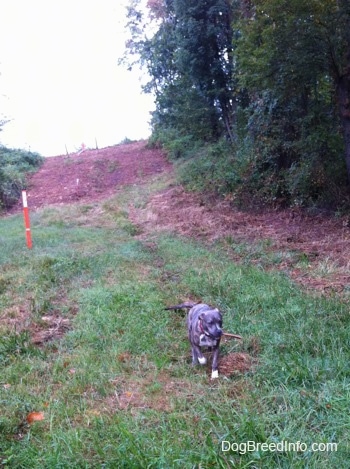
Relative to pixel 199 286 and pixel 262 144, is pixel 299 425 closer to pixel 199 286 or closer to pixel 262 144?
pixel 199 286

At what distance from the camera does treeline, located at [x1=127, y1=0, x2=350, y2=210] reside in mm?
8453

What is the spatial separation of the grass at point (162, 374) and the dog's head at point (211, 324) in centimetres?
36

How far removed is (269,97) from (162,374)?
9612 millimetres

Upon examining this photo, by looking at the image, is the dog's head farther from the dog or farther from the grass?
the grass

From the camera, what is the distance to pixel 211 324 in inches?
149

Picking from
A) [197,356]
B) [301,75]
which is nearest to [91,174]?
[301,75]

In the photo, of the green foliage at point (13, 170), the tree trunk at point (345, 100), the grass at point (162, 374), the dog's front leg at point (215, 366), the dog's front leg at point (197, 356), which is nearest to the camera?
the grass at point (162, 374)

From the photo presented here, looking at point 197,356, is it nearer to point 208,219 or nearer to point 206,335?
point 206,335

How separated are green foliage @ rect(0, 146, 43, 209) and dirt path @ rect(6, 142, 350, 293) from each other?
2.20 feet

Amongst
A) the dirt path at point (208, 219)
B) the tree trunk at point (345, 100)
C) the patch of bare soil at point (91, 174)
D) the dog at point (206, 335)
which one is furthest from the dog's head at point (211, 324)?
the patch of bare soil at point (91, 174)

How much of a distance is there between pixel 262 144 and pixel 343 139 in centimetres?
337

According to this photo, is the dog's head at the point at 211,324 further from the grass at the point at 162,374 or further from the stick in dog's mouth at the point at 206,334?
the grass at the point at 162,374

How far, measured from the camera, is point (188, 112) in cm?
2169

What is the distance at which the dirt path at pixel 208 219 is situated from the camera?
693 cm
